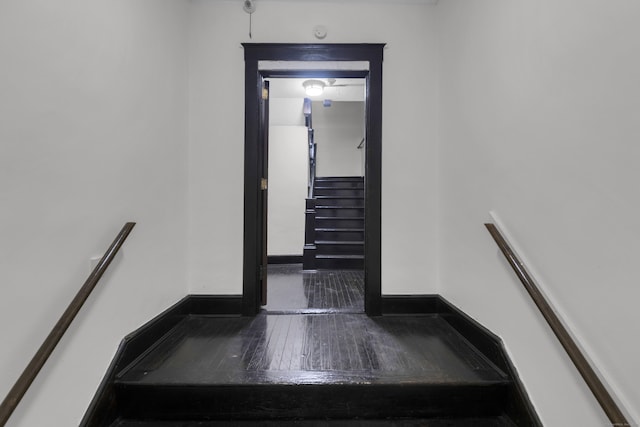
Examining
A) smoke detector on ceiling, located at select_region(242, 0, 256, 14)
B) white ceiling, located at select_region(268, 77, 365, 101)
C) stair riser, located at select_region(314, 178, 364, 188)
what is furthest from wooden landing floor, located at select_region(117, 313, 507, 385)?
white ceiling, located at select_region(268, 77, 365, 101)

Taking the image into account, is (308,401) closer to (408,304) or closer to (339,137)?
(408,304)

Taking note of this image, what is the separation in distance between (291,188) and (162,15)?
2917 millimetres

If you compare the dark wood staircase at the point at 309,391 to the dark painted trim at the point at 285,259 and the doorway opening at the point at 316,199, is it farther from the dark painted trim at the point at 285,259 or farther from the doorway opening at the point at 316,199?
the dark painted trim at the point at 285,259

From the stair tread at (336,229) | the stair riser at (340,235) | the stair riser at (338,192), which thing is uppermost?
the stair riser at (338,192)

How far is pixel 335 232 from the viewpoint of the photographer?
4234 mm

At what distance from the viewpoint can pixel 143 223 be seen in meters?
1.80

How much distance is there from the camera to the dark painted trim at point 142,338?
4.57ft

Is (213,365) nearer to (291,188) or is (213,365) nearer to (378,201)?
(378,201)

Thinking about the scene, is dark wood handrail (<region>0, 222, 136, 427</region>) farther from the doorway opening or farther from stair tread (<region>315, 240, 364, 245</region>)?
stair tread (<region>315, 240, 364, 245</region>)

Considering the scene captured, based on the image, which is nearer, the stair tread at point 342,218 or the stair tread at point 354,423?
the stair tread at point 354,423

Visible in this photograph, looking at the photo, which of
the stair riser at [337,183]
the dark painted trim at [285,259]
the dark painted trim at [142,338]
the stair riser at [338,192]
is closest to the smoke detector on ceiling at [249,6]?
the dark painted trim at [142,338]

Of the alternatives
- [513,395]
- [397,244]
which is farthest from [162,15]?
[513,395]

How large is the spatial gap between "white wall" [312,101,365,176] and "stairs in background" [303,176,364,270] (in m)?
1.31

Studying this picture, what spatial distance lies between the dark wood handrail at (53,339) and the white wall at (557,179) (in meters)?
2.15
